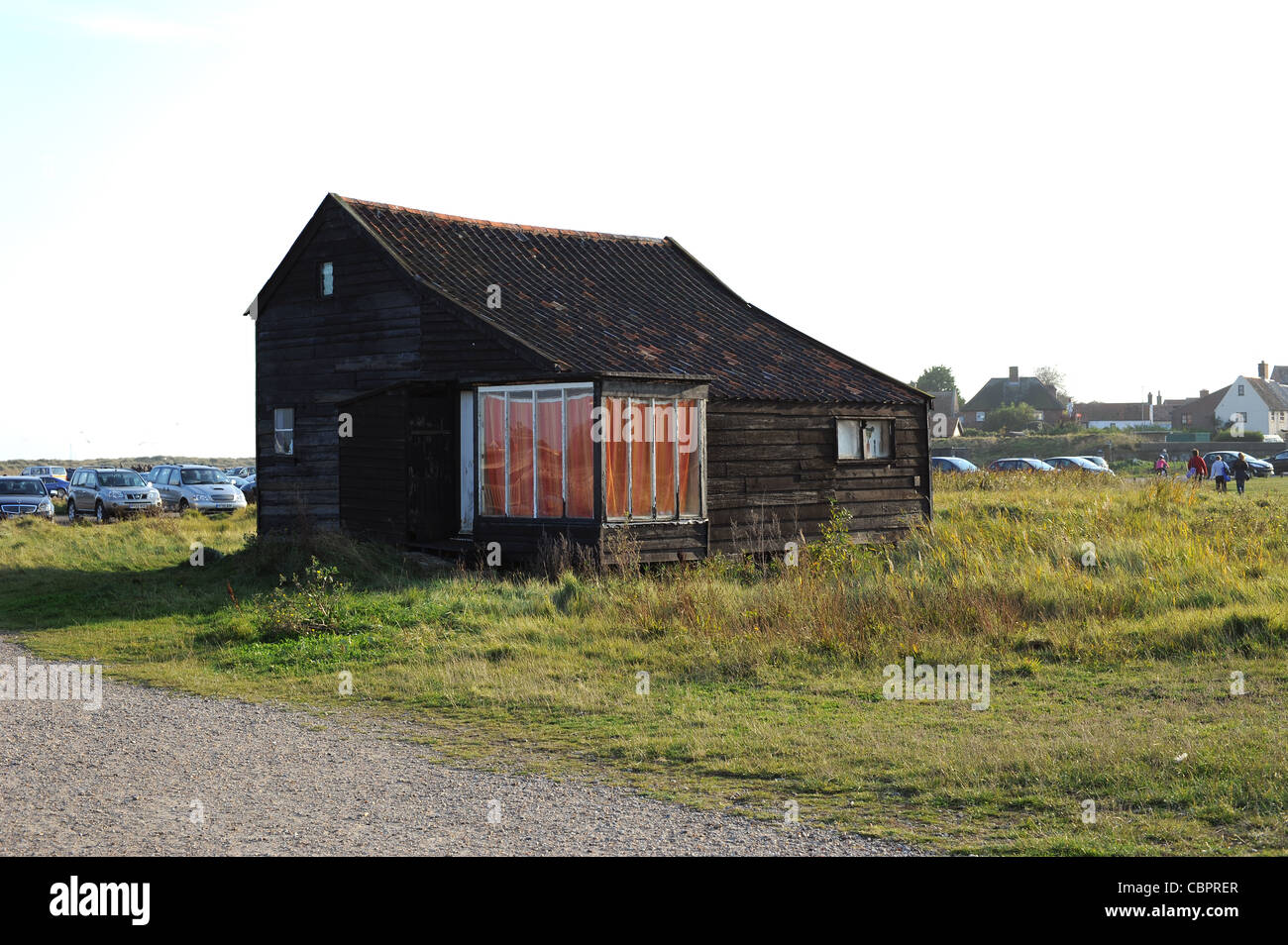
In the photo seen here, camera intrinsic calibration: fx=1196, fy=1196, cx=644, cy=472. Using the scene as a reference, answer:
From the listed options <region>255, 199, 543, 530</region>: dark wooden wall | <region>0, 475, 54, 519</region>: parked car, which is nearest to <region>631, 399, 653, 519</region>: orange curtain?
<region>255, 199, 543, 530</region>: dark wooden wall

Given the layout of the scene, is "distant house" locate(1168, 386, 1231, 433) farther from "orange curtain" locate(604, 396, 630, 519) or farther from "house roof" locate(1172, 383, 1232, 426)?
"orange curtain" locate(604, 396, 630, 519)

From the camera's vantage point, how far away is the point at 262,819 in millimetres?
7031

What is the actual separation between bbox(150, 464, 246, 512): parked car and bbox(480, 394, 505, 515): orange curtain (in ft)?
71.9

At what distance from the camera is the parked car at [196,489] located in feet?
131

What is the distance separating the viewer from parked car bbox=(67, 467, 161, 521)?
38250mm

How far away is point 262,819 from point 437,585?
11.2 metres

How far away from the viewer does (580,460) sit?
19.6 meters

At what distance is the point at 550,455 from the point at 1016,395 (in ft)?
361

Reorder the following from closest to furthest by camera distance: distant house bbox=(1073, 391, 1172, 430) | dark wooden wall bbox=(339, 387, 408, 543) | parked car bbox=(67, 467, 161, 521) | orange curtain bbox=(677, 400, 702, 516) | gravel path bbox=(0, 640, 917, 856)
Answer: gravel path bbox=(0, 640, 917, 856), orange curtain bbox=(677, 400, 702, 516), dark wooden wall bbox=(339, 387, 408, 543), parked car bbox=(67, 467, 161, 521), distant house bbox=(1073, 391, 1172, 430)

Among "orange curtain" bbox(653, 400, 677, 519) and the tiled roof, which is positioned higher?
the tiled roof

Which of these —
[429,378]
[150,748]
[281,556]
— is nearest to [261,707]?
[150,748]

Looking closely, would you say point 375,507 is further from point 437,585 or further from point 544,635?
point 544,635

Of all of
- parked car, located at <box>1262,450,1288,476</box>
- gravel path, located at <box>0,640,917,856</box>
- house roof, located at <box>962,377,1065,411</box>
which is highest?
house roof, located at <box>962,377,1065,411</box>

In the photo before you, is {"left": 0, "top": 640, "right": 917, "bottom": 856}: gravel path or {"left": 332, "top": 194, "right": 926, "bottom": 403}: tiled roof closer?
{"left": 0, "top": 640, "right": 917, "bottom": 856}: gravel path
